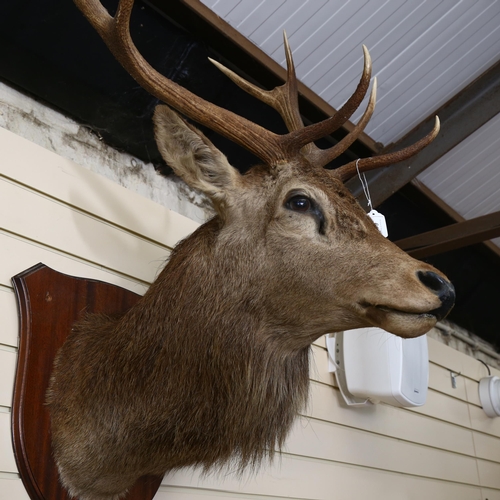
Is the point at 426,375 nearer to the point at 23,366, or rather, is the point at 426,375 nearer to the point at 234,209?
the point at 234,209

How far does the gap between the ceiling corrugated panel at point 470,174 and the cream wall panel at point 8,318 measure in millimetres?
2499

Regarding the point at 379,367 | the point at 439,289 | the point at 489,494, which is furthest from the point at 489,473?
the point at 439,289

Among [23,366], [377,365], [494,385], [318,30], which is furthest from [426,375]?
[23,366]

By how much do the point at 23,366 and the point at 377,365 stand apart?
5.40ft

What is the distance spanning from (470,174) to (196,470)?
98.0 inches

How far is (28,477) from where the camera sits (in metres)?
1.66

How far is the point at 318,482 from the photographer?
2.68 m

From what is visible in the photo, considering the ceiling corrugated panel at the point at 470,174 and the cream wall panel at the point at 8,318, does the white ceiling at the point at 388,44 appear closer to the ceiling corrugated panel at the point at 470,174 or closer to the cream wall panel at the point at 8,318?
the ceiling corrugated panel at the point at 470,174

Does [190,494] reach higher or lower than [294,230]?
lower

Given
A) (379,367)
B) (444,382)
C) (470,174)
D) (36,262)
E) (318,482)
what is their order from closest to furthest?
(36,262)
(318,482)
(379,367)
(470,174)
(444,382)

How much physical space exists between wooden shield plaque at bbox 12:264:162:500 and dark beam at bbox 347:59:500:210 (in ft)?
5.24

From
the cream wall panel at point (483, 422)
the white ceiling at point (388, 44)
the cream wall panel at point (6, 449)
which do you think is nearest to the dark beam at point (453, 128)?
the white ceiling at point (388, 44)

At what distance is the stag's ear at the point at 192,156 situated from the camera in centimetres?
181

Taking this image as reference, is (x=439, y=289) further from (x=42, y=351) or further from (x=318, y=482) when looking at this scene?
(x=318, y=482)
